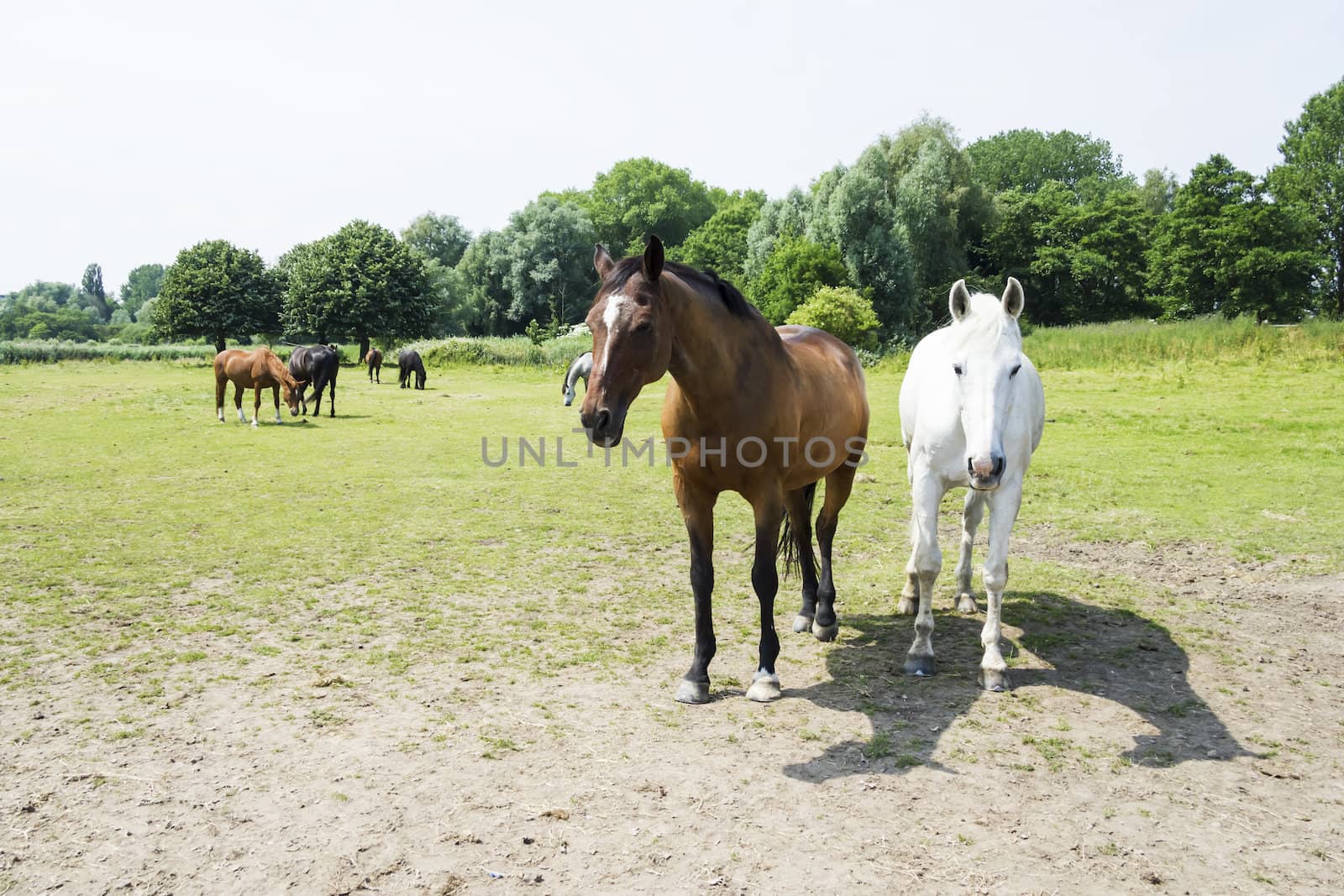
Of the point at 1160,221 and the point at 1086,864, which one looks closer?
the point at 1086,864

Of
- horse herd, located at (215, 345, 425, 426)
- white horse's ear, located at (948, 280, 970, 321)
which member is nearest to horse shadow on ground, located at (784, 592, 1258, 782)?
white horse's ear, located at (948, 280, 970, 321)

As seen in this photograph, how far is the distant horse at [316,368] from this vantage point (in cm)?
1862

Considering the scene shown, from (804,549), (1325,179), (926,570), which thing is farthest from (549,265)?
(926,570)

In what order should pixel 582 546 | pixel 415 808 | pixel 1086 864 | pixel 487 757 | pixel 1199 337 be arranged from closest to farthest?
pixel 1086 864, pixel 415 808, pixel 487 757, pixel 582 546, pixel 1199 337

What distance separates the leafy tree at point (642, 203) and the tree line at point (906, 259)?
1587cm

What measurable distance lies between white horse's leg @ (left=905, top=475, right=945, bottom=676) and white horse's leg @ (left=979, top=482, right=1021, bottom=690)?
0.30 m

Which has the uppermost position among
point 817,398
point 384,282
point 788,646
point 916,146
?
point 916,146

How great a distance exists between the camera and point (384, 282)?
47812 mm

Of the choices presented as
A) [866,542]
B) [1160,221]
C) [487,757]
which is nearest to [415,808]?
[487,757]

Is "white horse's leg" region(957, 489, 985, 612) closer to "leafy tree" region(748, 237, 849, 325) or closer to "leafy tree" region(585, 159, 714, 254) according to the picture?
"leafy tree" region(748, 237, 849, 325)

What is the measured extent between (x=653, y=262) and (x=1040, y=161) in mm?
77024

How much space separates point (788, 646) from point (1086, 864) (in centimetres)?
249

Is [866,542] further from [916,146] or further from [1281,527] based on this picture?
[916,146]

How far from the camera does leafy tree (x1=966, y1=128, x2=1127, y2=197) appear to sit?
69.1m
